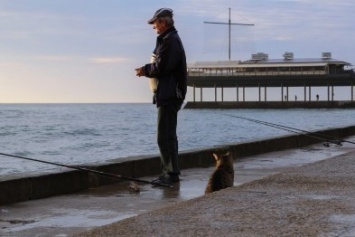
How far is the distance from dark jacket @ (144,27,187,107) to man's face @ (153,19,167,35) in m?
0.05

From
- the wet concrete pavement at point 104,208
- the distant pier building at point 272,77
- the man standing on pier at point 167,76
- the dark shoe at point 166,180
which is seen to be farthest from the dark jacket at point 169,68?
the distant pier building at point 272,77

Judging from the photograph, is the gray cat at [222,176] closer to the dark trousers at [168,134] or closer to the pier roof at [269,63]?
the dark trousers at [168,134]

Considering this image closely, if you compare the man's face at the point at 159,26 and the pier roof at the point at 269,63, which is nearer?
the man's face at the point at 159,26

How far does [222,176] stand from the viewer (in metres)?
7.72

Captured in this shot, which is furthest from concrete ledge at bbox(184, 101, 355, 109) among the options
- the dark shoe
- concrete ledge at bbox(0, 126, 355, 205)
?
the dark shoe

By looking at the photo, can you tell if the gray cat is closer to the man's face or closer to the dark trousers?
the dark trousers

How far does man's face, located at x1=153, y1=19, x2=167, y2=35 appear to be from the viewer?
314 inches

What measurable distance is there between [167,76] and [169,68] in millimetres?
134

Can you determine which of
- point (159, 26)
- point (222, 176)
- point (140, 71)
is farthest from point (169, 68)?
point (222, 176)

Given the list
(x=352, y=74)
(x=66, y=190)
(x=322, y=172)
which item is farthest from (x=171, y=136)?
(x=352, y=74)

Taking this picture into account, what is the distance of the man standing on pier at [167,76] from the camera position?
794 centimetres

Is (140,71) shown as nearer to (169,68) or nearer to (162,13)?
(169,68)

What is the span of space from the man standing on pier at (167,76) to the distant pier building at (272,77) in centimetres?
10961

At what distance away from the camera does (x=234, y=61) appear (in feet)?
406
